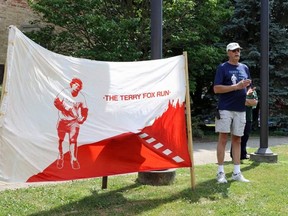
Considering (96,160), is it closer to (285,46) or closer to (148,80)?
(148,80)

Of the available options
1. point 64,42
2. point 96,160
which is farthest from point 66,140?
point 64,42

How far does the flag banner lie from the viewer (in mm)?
4395

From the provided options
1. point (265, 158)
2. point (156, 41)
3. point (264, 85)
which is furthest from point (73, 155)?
point (264, 85)

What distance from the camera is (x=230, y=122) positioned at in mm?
6324

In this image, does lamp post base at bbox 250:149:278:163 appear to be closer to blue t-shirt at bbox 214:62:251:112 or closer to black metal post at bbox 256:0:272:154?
black metal post at bbox 256:0:272:154

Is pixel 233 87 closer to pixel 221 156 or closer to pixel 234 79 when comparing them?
pixel 234 79

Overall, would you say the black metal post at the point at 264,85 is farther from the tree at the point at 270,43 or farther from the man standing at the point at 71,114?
the tree at the point at 270,43

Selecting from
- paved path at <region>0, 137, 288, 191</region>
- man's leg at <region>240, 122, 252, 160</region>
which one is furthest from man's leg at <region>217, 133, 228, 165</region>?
paved path at <region>0, 137, 288, 191</region>

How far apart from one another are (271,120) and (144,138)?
12646 millimetres

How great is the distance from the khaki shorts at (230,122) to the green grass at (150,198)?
30.4 inches

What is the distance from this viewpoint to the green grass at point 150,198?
4.98 m

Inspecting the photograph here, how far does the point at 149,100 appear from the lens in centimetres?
554

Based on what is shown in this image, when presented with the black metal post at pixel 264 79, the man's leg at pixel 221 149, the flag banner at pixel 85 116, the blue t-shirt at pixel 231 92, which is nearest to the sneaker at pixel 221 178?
the man's leg at pixel 221 149

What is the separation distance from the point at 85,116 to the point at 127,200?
127 cm
